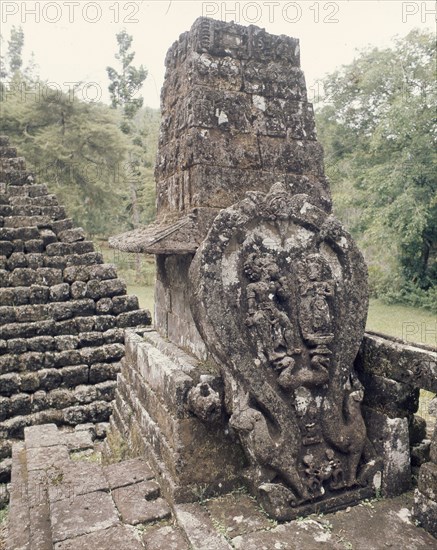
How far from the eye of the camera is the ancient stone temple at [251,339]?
3039 millimetres

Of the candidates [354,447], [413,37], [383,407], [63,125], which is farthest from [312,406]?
[63,125]

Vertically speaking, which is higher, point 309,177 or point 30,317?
point 309,177

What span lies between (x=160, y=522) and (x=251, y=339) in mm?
1307

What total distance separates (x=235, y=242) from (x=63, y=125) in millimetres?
22372

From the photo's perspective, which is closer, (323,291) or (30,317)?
(323,291)

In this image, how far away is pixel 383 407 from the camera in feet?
11.0

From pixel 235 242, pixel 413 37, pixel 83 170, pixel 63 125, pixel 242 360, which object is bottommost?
pixel 242 360

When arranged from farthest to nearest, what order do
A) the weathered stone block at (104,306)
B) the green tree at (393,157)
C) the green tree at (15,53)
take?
the green tree at (15,53)
the green tree at (393,157)
the weathered stone block at (104,306)

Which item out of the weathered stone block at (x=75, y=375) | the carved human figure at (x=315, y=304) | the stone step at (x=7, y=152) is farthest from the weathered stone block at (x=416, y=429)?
the stone step at (x=7, y=152)

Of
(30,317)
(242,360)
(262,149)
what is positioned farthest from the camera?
(30,317)

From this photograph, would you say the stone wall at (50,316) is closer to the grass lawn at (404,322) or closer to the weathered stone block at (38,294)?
the weathered stone block at (38,294)

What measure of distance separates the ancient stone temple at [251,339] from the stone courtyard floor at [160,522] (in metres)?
0.12

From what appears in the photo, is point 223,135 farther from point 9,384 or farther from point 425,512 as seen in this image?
point 9,384

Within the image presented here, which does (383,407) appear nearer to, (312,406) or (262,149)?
(312,406)
